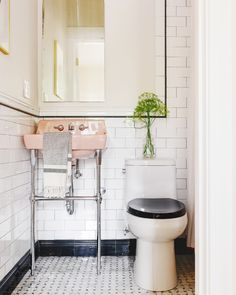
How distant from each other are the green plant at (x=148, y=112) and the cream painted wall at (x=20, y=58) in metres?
0.78

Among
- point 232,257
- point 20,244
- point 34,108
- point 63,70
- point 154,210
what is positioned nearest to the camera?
point 232,257

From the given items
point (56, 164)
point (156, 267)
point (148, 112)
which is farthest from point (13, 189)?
point (148, 112)

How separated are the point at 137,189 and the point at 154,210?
1.26 feet

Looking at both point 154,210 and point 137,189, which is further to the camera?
point 137,189

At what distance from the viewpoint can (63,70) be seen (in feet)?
7.49

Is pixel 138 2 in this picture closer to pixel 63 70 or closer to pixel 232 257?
pixel 63 70

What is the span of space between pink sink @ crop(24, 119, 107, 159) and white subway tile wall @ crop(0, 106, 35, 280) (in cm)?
9

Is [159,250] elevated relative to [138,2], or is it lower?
lower

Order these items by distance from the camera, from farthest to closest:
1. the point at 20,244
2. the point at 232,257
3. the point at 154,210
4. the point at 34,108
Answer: the point at 34,108
the point at 20,244
the point at 154,210
the point at 232,257

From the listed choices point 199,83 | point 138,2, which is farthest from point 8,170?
point 138,2

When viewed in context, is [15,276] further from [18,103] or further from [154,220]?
[18,103]

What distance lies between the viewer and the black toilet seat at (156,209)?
1568mm

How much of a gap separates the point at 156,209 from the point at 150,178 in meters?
0.37

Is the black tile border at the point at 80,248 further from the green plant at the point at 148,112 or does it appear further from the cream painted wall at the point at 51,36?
the cream painted wall at the point at 51,36
